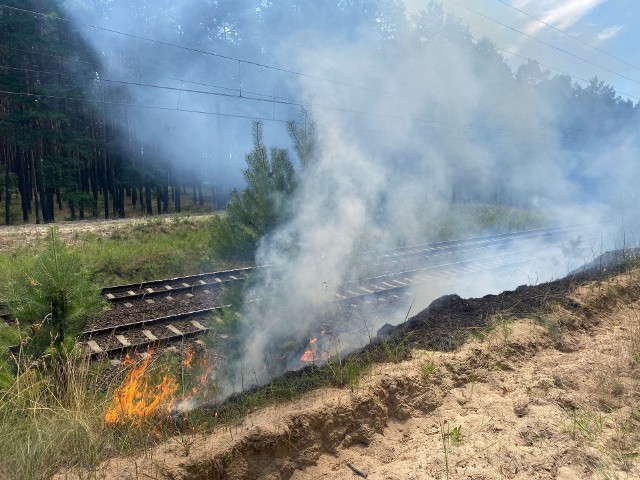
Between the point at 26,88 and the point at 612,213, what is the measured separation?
85.4 feet

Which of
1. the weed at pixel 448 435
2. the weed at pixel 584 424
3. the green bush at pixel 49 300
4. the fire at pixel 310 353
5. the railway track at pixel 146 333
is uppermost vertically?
the green bush at pixel 49 300

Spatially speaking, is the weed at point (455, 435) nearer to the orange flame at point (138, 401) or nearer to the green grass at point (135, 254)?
the orange flame at point (138, 401)

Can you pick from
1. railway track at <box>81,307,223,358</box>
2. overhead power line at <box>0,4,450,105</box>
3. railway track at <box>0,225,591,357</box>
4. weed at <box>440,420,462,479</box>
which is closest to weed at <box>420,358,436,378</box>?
weed at <box>440,420,462,479</box>

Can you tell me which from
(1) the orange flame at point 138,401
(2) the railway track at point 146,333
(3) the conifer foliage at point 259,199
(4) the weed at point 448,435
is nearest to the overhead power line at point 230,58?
(3) the conifer foliage at point 259,199

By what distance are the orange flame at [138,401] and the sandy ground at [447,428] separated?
491 millimetres

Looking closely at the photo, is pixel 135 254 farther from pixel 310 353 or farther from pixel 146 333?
pixel 310 353

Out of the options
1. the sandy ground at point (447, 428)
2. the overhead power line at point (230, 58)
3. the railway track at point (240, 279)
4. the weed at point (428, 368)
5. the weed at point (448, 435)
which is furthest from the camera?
the overhead power line at point (230, 58)

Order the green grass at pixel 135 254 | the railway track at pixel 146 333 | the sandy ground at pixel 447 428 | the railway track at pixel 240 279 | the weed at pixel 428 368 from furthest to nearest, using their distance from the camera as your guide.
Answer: the green grass at pixel 135 254, the railway track at pixel 240 279, the railway track at pixel 146 333, the weed at pixel 428 368, the sandy ground at pixel 447 428

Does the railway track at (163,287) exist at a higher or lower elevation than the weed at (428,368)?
lower

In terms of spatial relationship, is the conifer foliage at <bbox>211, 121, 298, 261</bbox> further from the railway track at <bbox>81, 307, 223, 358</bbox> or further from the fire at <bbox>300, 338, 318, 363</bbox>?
the railway track at <bbox>81, 307, 223, 358</bbox>

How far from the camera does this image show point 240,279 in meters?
5.16

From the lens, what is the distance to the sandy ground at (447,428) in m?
2.66

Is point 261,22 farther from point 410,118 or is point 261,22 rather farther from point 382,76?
point 410,118

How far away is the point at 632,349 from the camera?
162 inches
